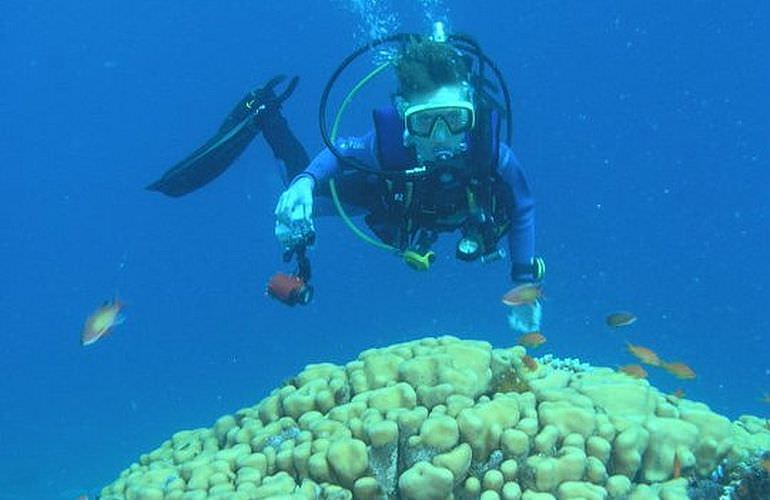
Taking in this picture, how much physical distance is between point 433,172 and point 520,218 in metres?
1.20

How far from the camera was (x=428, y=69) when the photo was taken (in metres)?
5.51

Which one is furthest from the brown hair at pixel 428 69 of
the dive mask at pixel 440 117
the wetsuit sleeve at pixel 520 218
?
the wetsuit sleeve at pixel 520 218

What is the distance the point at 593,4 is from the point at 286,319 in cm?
3401

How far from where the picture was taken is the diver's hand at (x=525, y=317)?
610 centimetres

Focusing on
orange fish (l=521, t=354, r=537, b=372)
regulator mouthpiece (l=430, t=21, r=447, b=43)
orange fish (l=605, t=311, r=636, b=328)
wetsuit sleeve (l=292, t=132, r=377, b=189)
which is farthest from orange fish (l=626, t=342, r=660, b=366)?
regulator mouthpiece (l=430, t=21, r=447, b=43)

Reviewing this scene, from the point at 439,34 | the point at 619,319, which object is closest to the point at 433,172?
the point at 439,34

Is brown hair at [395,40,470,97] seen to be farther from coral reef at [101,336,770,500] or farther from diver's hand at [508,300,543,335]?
coral reef at [101,336,770,500]

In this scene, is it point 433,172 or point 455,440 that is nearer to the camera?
point 455,440

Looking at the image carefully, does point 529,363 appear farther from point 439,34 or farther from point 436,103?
point 439,34

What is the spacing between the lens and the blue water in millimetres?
37000

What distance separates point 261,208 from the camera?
209 feet

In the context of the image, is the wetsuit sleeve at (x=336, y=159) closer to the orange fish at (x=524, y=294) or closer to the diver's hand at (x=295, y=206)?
the diver's hand at (x=295, y=206)

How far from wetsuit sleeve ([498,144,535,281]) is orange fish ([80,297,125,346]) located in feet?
11.8

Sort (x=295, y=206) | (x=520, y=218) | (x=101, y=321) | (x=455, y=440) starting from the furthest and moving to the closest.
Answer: (x=520, y=218) → (x=101, y=321) → (x=295, y=206) → (x=455, y=440)
